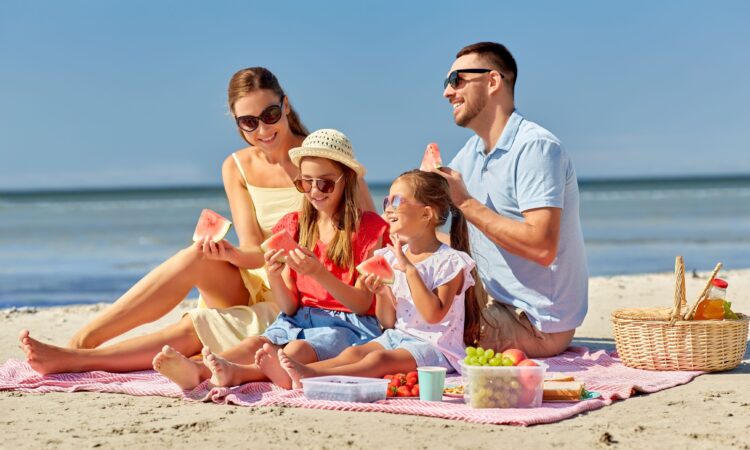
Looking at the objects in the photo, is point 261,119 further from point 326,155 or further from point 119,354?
point 119,354

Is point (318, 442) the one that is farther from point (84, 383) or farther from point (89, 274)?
point (89, 274)

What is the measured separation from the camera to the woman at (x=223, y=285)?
18.6 ft

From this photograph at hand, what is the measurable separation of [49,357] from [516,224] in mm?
2673

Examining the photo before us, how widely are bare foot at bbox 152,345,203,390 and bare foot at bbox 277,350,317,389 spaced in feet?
1.46

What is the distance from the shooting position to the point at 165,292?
576 centimetres

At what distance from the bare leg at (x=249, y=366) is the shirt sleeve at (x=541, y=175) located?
1.49 metres

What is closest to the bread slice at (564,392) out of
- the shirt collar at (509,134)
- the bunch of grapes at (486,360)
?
the bunch of grapes at (486,360)

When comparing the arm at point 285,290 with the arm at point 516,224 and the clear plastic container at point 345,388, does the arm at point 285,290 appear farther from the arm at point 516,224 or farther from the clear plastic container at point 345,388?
the arm at point 516,224

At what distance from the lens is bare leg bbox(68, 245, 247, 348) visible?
571 centimetres

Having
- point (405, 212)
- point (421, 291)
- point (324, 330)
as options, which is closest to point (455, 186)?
point (405, 212)

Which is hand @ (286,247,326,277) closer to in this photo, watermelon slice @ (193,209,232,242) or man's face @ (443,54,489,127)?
watermelon slice @ (193,209,232,242)

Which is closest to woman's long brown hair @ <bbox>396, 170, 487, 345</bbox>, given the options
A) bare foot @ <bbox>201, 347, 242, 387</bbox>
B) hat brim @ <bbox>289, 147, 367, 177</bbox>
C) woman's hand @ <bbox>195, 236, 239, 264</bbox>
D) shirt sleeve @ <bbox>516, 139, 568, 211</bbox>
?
hat brim @ <bbox>289, 147, 367, 177</bbox>

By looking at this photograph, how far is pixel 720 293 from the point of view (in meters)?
5.65

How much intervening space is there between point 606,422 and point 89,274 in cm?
1104
